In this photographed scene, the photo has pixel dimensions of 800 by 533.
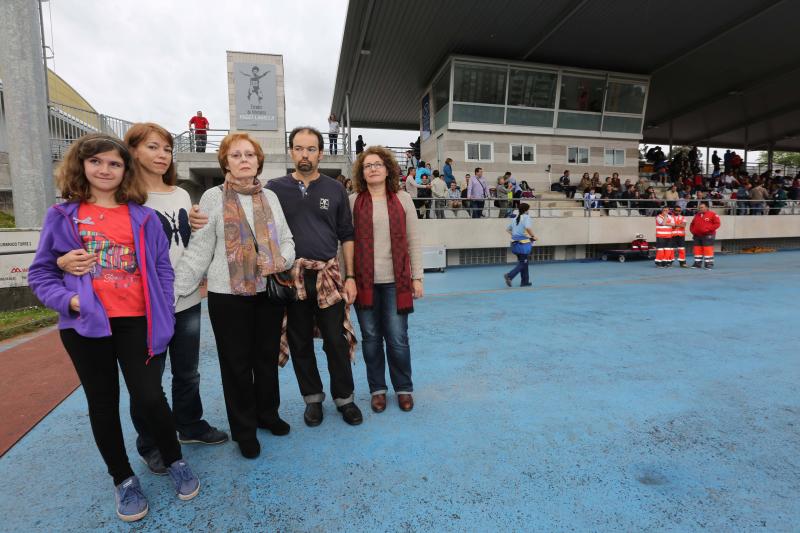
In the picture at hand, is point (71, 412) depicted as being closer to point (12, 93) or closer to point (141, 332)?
point (141, 332)

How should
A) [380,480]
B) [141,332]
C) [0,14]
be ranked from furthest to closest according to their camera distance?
[0,14] < [380,480] < [141,332]

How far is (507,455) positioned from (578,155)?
59.4 ft

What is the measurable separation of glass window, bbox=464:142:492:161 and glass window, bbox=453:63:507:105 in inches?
68.6

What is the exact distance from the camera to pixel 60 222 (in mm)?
1762

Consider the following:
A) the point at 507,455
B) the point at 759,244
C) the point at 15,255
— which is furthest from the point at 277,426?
the point at 759,244

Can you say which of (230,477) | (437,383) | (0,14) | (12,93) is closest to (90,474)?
(230,477)

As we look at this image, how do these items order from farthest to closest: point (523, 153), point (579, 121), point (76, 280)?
point (579, 121)
point (523, 153)
point (76, 280)

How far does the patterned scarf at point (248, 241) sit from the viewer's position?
229 cm

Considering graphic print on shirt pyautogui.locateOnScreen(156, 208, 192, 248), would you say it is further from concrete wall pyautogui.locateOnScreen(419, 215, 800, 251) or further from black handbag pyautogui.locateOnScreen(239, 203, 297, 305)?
concrete wall pyautogui.locateOnScreen(419, 215, 800, 251)

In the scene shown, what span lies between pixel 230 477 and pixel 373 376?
1.18 meters

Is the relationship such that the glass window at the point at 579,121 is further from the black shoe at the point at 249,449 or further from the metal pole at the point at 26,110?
the black shoe at the point at 249,449

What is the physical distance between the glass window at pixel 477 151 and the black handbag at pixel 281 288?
50.2 ft

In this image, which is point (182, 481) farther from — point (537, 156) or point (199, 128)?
point (537, 156)

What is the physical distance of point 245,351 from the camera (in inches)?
94.5
